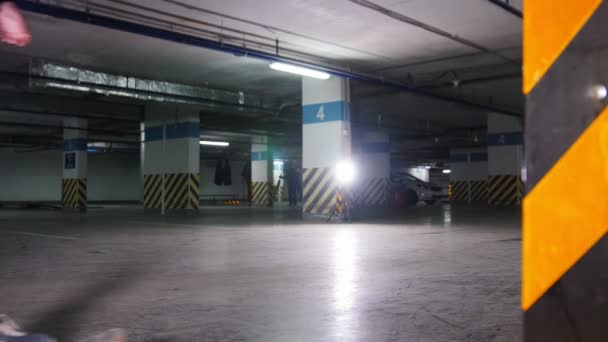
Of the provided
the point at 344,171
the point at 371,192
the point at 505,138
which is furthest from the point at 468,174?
the point at 344,171

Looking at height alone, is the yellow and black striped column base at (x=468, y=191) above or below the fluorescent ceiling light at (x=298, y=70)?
below

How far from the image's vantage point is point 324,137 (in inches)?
541

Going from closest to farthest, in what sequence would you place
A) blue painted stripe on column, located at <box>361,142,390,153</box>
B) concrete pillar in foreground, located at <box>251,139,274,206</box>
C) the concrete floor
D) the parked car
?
the concrete floor < the parked car < blue painted stripe on column, located at <box>361,142,390,153</box> < concrete pillar in foreground, located at <box>251,139,274,206</box>

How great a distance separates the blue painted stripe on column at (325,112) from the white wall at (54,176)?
25.5 meters

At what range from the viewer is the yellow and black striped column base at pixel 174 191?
795 inches

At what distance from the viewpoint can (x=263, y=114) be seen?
18.3 m

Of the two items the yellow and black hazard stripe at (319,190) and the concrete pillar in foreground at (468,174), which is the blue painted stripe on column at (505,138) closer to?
the concrete pillar in foreground at (468,174)

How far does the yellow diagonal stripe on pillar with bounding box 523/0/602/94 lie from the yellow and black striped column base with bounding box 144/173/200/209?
1964cm

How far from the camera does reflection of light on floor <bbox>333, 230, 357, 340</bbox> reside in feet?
9.85

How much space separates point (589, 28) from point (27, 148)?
118 feet

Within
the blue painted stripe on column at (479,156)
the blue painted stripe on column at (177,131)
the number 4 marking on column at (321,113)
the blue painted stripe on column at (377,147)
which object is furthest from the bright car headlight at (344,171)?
the blue painted stripe on column at (479,156)

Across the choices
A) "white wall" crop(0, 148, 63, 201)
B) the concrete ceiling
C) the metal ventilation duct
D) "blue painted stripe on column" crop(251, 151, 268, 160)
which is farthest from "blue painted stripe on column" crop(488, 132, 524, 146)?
"white wall" crop(0, 148, 63, 201)

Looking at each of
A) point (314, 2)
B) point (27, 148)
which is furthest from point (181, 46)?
point (27, 148)

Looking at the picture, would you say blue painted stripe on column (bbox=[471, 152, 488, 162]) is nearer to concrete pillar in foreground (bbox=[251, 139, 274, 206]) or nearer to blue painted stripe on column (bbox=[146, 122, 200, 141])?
concrete pillar in foreground (bbox=[251, 139, 274, 206])
